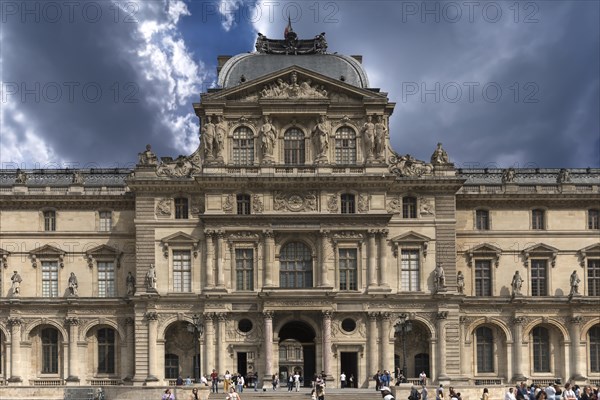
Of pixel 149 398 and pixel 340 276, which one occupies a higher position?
pixel 340 276

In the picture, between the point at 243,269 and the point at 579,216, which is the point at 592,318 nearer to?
the point at 579,216

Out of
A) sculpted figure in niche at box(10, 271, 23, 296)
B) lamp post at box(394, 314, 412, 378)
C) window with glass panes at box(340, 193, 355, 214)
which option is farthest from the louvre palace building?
lamp post at box(394, 314, 412, 378)

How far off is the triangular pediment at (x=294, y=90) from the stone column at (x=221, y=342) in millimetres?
15403

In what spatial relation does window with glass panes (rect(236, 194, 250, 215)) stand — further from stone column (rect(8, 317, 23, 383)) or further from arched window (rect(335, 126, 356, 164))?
stone column (rect(8, 317, 23, 383))

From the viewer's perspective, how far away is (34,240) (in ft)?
249

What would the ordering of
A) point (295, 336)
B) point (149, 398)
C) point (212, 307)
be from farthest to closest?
point (295, 336)
point (212, 307)
point (149, 398)

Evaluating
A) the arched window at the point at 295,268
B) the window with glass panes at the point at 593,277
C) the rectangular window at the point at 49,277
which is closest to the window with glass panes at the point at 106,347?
the rectangular window at the point at 49,277

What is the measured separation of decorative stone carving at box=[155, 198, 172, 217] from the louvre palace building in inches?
4.0

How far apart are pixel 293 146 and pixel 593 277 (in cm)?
2479

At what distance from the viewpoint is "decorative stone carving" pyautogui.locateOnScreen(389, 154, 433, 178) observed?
73062 mm

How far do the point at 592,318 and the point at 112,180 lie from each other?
38.0 meters

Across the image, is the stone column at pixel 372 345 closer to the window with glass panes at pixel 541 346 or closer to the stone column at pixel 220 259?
the stone column at pixel 220 259

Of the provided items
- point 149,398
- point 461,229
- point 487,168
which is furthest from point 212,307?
point 487,168

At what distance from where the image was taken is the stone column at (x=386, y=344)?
70.4m
